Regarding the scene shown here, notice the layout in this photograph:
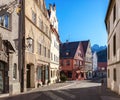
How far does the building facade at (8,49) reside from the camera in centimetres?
1981

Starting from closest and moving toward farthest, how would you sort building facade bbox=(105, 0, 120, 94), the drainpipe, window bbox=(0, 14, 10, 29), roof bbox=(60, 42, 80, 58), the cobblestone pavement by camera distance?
the cobblestone pavement < window bbox=(0, 14, 10, 29) < building facade bbox=(105, 0, 120, 94) < the drainpipe < roof bbox=(60, 42, 80, 58)

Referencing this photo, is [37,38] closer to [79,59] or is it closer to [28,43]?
[28,43]

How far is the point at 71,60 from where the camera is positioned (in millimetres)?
67750

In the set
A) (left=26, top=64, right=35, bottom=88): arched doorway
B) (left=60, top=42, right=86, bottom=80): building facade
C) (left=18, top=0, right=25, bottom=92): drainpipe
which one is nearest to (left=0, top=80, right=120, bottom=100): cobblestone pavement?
(left=18, top=0, right=25, bottom=92): drainpipe

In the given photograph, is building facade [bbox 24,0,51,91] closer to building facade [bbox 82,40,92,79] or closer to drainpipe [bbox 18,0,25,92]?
drainpipe [bbox 18,0,25,92]

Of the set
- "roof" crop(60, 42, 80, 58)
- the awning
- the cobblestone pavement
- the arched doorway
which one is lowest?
the cobblestone pavement

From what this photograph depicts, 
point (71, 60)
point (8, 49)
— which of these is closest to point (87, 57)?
point (71, 60)

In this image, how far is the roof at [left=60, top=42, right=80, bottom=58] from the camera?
226ft

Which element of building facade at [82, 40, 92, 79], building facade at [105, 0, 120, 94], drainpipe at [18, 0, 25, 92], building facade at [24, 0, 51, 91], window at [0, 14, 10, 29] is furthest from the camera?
building facade at [82, 40, 92, 79]

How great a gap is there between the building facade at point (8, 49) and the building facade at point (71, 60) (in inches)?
1714

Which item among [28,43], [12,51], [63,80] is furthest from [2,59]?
[63,80]

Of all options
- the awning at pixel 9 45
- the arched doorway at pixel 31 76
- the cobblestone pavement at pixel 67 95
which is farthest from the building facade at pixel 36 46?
the awning at pixel 9 45

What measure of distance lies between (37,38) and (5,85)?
13012 millimetres

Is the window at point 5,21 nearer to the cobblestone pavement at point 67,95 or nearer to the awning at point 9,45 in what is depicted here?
the awning at point 9,45
